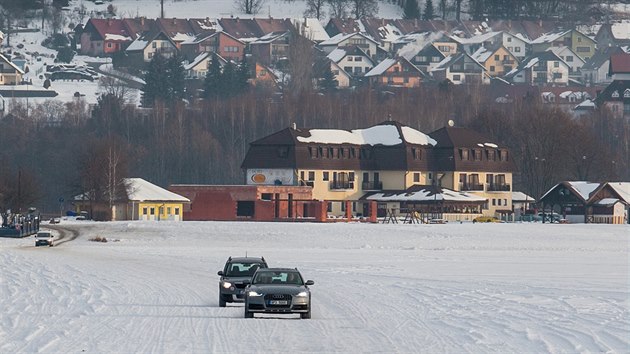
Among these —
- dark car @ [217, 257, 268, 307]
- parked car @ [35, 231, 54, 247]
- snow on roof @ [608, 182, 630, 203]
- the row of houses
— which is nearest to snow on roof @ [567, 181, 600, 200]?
the row of houses

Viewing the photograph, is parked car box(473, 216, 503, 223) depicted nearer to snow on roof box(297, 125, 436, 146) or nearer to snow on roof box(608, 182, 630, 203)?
snow on roof box(608, 182, 630, 203)

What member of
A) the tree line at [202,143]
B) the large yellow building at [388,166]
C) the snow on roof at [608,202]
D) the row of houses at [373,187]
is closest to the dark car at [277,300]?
the row of houses at [373,187]

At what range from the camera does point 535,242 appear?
324 ft

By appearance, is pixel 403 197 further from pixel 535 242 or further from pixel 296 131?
pixel 535 242

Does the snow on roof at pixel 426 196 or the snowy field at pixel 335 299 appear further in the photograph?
the snow on roof at pixel 426 196

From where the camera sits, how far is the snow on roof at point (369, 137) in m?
147

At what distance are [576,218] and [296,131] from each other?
79.7 ft

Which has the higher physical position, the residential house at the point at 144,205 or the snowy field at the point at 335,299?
the residential house at the point at 144,205

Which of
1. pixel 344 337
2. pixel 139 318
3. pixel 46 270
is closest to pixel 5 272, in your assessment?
pixel 46 270

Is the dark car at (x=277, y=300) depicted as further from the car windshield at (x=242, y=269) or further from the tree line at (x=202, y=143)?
the tree line at (x=202, y=143)

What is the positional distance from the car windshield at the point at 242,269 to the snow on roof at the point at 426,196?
91181 mm

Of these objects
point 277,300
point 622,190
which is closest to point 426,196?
point 622,190

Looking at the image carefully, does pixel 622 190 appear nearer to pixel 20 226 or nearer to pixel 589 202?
pixel 589 202

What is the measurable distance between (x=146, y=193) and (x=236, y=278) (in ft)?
289
